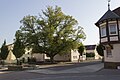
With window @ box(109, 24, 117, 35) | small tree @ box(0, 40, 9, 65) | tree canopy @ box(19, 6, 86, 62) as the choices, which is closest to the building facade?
window @ box(109, 24, 117, 35)

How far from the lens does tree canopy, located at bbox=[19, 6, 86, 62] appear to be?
176 ft

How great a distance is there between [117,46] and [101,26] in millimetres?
3664

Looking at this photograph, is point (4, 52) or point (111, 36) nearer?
point (111, 36)

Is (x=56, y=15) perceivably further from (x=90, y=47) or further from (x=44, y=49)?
(x=90, y=47)

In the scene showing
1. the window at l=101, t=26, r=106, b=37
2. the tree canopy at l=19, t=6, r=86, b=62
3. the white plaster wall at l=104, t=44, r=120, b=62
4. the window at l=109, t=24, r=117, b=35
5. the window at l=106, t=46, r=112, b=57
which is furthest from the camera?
the tree canopy at l=19, t=6, r=86, b=62

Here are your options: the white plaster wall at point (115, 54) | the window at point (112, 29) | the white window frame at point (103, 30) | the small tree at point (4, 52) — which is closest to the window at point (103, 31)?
the white window frame at point (103, 30)

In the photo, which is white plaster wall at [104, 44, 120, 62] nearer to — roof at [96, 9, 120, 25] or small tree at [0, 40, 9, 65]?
roof at [96, 9, 120, 25]

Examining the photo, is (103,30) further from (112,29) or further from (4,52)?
(4,52)

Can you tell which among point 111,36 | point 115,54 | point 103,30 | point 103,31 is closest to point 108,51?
point 115,54

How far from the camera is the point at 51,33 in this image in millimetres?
52812

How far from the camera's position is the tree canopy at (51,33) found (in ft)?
176

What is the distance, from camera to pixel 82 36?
185ft

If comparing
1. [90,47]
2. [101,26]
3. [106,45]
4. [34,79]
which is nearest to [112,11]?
[101,26]

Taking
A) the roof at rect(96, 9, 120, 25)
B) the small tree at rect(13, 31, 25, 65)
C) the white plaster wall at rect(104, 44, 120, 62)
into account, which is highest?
the roof at rect(96, 9, 120, 25)
